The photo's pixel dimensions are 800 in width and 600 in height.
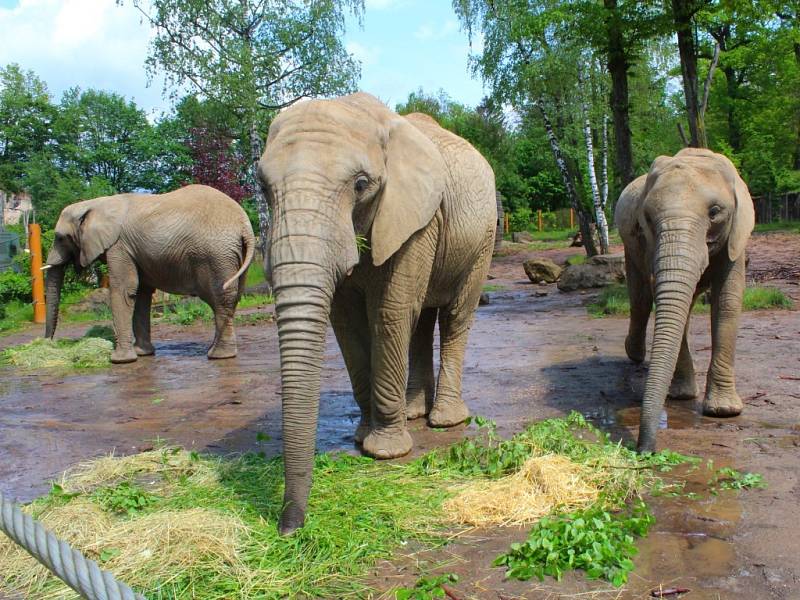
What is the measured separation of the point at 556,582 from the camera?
3.20 m

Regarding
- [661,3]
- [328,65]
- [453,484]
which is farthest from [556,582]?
[328,65]

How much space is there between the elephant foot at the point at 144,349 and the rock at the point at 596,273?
8908 millimetres

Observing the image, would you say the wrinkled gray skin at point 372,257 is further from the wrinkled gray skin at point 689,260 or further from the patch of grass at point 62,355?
the patch of grass at point 62,355

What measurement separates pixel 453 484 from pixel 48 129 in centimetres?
4578

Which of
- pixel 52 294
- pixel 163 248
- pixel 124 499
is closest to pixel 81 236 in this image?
pixel 52 294

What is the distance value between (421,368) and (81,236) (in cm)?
670

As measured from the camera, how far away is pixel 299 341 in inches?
138

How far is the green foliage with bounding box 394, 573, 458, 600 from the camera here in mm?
3053

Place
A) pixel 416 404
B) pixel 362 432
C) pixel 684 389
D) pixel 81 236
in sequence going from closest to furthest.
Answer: pixel 362 432, pixel 416 404, pixel 684 389, pixel 81 236

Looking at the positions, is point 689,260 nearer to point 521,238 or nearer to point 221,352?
point 221,352

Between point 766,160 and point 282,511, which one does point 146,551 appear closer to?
point 282,511

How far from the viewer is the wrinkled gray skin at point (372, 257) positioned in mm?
3531

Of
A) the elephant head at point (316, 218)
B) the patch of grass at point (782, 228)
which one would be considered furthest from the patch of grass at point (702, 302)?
the patch of grass at point (782, 228)

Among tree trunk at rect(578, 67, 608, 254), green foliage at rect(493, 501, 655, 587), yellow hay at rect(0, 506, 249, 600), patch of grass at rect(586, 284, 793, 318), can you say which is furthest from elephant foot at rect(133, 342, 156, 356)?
tree trunk at rect(578, 67, 608, 254)
